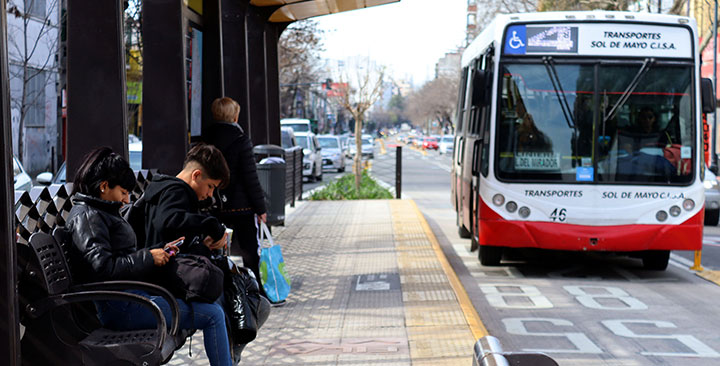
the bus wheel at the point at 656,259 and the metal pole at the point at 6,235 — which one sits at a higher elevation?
the metal pole at the point at 6,235

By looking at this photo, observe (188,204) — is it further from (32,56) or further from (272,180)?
(32,56)

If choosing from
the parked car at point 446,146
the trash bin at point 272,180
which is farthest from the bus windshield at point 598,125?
the parked car at point 446,146

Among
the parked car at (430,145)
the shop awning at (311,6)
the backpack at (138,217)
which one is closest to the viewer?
the backpack at (138,217)

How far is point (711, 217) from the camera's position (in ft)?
65.0

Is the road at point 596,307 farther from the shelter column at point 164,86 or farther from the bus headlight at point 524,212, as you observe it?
the shelter column at point 164,86

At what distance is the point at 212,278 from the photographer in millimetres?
4887

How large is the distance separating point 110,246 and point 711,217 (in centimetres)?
1734

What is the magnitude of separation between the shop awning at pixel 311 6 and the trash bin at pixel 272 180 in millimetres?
2066

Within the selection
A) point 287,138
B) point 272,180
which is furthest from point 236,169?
Result: point 287,138

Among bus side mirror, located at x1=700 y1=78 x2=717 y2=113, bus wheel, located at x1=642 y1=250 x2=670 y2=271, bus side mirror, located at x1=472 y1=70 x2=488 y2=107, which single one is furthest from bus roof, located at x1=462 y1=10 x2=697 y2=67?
bus wheel, located at x1=642 y1=250 x2=670 y2=271

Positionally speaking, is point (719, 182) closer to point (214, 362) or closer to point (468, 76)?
point (468, 76)

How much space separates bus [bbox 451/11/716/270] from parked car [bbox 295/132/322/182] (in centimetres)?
2201

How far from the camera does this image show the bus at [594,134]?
11109 millimetres

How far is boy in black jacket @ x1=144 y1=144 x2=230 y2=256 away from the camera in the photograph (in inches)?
208
